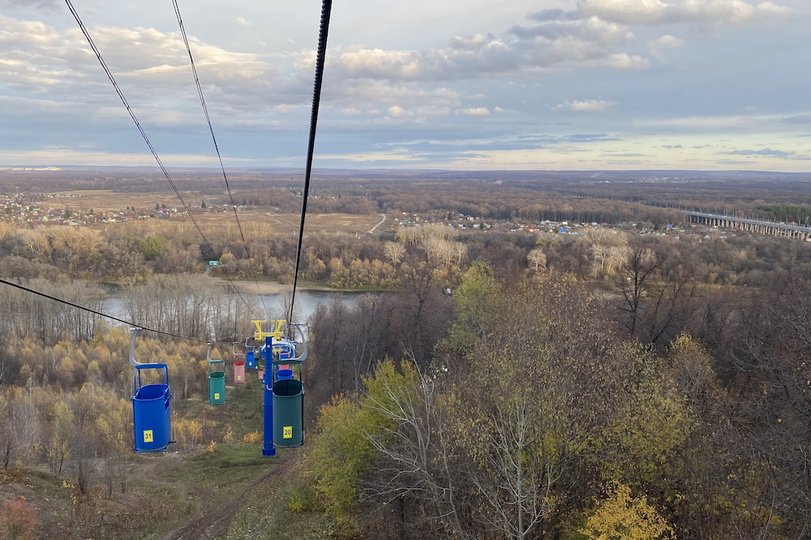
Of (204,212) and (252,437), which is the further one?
(204,212)

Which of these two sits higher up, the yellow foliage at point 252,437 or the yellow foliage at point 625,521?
the yellow foliage at point 625,521

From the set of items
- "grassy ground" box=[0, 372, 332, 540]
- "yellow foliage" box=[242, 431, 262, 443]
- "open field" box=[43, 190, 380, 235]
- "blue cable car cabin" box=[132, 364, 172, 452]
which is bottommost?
"yellow foliage" box=[242, 431, 262, 443]

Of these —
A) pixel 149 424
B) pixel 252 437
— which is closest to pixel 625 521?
pixel 149 424

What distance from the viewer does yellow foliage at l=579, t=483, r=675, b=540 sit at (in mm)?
7871

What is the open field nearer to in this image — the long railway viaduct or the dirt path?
the long railway viaduct

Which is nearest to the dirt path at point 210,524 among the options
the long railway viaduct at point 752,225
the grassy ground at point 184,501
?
the grassy ground at point 184,501

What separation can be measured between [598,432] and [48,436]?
658 inches

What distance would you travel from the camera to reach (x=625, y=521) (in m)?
7.99

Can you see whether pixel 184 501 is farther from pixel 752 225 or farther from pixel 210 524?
pixel 752 225

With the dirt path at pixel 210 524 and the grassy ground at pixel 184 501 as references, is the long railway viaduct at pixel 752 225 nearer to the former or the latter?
the grassy ground at pixel 184 501

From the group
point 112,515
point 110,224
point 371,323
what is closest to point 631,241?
point 371,323

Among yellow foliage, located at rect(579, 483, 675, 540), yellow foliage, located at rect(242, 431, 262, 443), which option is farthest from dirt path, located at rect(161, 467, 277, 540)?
yellow foliage, located at rect(579, 483, 675, 540)

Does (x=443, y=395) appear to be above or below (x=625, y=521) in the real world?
above

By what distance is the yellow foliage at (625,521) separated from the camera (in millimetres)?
7871
